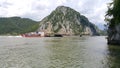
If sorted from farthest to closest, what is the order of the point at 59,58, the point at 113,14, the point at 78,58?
the point at 113,14 → the point at 78,58 → the point at 59,58

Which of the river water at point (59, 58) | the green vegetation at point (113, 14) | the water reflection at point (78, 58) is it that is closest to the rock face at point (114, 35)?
the green vegetation at point (113, 14)

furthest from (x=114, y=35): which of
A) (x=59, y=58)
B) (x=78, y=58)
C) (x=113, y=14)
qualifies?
(x=59, y=58)

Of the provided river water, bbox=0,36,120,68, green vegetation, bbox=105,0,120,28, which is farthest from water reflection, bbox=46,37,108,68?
green vegetation, bbox=105,0,120,28


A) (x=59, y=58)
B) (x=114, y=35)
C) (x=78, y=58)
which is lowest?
(x=78, y=58)

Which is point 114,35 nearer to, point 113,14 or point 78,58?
point 113,14

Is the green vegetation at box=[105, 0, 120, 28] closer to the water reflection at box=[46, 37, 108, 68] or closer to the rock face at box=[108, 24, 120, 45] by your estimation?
the rock face at box=[108, 24, 120, 45]

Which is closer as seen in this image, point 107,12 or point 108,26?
point 107,12

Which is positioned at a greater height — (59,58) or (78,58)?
(59,58)

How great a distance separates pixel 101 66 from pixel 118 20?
43.7 metres

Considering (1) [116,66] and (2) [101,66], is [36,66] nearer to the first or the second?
(2) [101,66]

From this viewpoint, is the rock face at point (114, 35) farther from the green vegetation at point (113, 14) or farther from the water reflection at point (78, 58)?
the water reflection at point (78, 58)

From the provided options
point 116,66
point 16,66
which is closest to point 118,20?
point 116,66

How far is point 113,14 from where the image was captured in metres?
82.2

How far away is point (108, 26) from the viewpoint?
94.1 metres
